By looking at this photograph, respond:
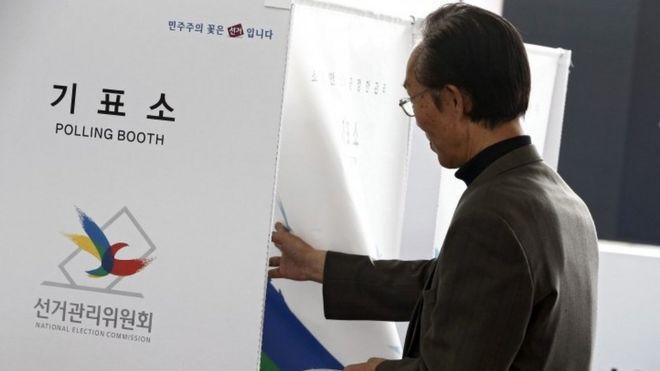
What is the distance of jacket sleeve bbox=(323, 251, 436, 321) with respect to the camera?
6.66 ft

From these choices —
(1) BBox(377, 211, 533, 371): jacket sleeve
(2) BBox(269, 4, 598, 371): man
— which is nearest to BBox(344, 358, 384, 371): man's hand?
(2) BBox(269, 4, 598, 371): man

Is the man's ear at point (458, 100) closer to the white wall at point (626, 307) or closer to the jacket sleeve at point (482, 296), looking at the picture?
the jacket sleeve at point (482, 296)

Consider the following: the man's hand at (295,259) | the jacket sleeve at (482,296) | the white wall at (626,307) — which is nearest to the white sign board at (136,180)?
the man's hand at (295,259)

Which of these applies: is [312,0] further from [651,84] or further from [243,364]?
[651,84]

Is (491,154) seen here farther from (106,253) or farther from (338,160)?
(106,253)

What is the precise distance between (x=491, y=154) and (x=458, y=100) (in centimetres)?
10

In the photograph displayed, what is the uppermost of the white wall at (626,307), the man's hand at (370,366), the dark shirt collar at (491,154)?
the dark shirt collar at (491,154)

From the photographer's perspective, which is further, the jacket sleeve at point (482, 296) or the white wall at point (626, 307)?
the white wall at point (626, 307)

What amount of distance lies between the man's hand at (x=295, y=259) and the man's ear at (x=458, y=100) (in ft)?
2.12

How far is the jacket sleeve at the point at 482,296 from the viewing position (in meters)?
1.39

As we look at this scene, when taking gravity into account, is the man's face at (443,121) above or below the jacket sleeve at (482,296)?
above

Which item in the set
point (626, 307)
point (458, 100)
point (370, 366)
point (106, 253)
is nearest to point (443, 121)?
point (458, 100)

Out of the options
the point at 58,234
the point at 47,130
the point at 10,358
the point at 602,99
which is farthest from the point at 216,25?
the point at 602,99

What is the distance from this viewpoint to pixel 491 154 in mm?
1542
